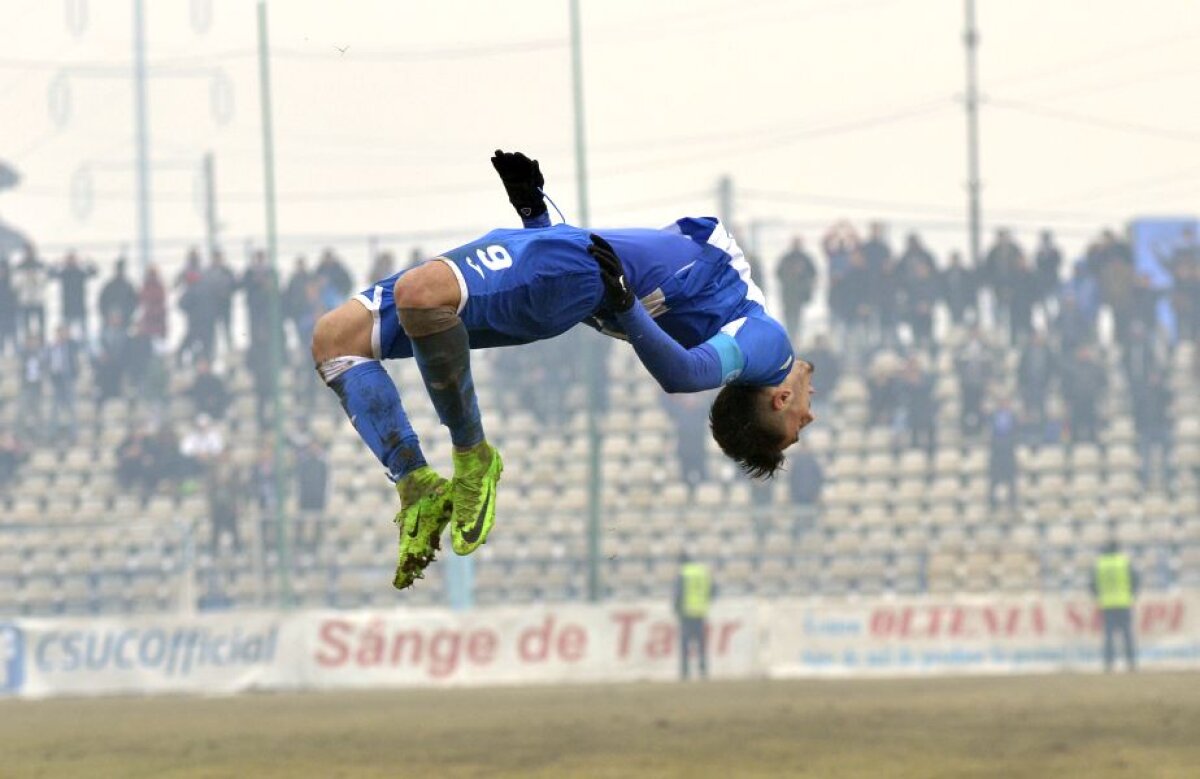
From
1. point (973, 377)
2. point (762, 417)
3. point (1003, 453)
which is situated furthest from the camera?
point (973, 377)

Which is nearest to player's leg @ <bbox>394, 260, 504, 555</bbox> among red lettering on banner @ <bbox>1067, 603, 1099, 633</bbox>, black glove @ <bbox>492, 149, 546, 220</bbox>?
black glove @ <bbox>492, 149, 546, 220</bbox>

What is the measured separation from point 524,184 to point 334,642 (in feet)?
62.5

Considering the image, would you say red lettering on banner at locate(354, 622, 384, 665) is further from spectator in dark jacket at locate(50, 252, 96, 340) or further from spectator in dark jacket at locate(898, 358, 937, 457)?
spectator in dark jacket at locate(898, 358, 937, 457)

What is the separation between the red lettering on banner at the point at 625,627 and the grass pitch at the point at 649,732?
4.89 feet

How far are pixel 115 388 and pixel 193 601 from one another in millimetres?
3512

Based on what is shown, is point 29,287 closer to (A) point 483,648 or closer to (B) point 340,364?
(A) point 483,648

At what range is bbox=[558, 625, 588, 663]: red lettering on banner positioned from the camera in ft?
82.8

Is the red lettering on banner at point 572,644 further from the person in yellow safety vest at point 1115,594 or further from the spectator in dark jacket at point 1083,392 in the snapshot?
the spectator in dark jacket at point 1083,392

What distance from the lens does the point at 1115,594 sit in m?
24.8

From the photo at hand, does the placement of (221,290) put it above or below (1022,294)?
above

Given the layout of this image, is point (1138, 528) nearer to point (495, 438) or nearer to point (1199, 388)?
point (1199, 388)

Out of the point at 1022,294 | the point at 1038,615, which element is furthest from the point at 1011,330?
the point at 1038,615

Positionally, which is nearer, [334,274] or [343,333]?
[343,333]

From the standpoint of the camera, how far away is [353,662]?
25.3m
